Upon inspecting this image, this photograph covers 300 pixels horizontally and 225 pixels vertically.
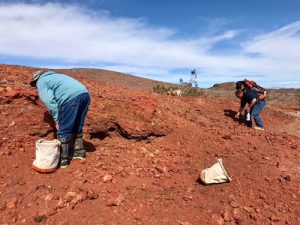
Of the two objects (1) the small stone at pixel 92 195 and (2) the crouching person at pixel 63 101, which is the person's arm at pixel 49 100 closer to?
(2) the crouching person at pixel 63 101

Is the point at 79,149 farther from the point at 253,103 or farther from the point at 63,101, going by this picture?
the point at 253,103

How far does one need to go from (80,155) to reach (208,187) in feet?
5.86

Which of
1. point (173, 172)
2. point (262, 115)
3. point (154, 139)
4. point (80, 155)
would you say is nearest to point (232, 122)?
point (262, 115)

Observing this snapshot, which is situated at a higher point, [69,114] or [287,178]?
[69,114]

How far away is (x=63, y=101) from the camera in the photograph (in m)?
4.55

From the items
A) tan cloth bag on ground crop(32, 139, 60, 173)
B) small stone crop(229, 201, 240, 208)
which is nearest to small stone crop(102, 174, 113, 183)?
tan cloth bag on ground crop(32, 139, 60, 173)

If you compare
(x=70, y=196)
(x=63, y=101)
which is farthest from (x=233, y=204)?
(x=63, y=101)

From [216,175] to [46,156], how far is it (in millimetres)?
2189

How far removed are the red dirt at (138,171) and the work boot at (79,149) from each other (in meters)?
0.12

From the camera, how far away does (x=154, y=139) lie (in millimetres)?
6117

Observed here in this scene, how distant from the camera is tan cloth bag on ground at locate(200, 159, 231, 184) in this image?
4.69 metres

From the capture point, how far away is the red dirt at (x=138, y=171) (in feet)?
13.2

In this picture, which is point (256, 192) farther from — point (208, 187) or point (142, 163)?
point (142, 163)

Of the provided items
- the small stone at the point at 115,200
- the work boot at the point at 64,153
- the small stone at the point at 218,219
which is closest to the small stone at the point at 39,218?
the small stone at the point at 115,200
